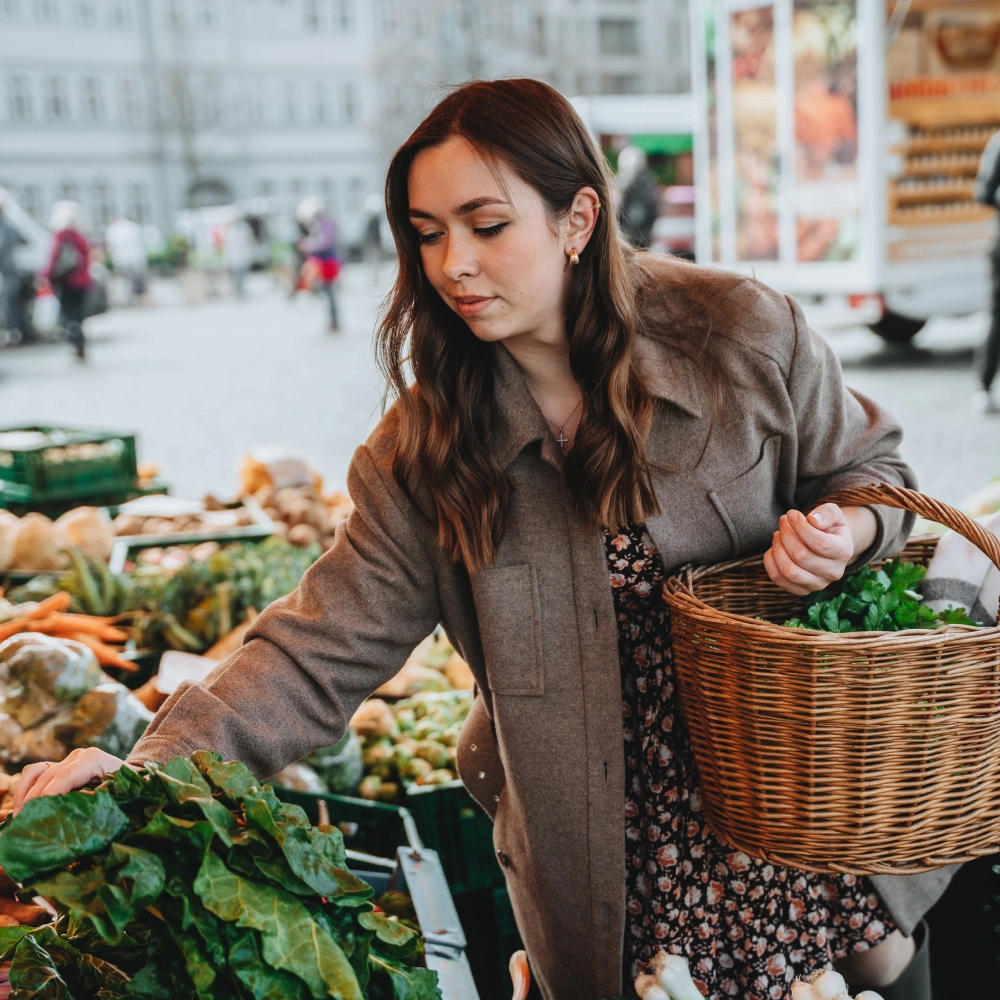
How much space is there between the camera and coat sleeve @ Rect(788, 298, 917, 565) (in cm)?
188

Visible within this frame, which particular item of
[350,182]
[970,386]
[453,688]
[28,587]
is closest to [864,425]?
[453,688]

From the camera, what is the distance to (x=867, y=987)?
2066mm

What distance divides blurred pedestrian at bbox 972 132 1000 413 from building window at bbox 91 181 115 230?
4432 cm

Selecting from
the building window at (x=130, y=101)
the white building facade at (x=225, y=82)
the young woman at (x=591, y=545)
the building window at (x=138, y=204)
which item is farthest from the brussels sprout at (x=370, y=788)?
the building window at (x=138, y=204)

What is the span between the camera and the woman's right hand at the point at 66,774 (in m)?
1.44

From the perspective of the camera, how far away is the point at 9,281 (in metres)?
15.5

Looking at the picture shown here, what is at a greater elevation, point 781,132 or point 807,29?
point 807,29

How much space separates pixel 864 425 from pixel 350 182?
52.9m

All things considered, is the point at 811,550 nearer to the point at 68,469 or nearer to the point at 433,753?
the point at 433,753

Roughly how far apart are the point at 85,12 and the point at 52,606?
4584 cm

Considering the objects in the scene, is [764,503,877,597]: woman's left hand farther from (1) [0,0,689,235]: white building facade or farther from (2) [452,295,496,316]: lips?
(1) [0,0,689,235]: white building facade

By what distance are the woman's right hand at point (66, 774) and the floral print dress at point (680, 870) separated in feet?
2.71

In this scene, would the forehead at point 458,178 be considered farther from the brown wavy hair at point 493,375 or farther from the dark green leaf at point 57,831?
the dark green leaf at point 57,831

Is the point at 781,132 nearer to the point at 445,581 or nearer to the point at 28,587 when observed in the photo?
the point at 28,587
